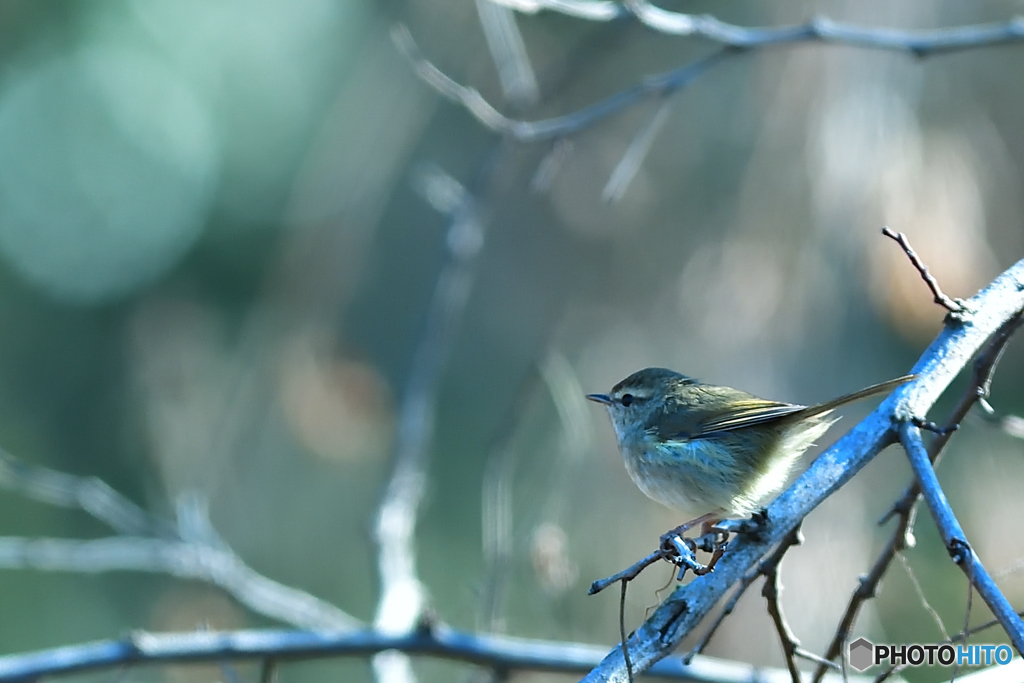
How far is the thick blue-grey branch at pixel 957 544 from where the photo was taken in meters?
1.22

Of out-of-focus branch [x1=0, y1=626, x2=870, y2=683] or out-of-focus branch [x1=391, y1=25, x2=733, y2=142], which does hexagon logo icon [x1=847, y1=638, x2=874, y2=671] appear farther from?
out-of-focus branch [x1=391, y1=25, x2=733, y2=142]

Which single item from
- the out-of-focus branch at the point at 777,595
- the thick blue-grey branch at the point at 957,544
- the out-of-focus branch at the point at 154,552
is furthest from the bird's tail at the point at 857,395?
the out-of-focus branch at the point at 154,552

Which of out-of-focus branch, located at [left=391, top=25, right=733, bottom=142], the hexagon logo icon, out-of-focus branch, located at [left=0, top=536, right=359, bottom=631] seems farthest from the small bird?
out-of-focus branch, located at [left=0, top=536, right=359, bottom=631]

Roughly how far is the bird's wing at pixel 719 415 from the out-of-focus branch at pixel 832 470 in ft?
2.06

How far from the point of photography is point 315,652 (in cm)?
226

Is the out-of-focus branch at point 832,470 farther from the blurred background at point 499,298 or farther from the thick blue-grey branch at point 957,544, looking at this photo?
the blurred background at point 499,298

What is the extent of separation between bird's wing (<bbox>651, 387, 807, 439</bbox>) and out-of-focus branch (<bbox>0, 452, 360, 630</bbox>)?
3.68 ft

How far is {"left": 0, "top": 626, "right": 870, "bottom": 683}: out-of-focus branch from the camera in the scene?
220cm

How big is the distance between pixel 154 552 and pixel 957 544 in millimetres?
2290

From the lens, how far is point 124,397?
622 centimetres

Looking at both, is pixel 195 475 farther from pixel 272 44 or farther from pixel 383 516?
pixel 272 44

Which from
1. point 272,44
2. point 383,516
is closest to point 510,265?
point 383,516

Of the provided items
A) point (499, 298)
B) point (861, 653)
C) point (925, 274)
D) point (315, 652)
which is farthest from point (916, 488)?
point (499, 298)

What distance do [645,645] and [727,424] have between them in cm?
106
